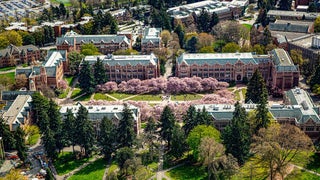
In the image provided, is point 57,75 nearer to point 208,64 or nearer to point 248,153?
point 208,64

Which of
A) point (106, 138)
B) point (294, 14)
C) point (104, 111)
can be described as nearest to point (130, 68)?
point (104, 111)

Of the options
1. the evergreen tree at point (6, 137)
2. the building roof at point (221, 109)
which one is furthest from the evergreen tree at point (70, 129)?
the building roof at point (221, 109)

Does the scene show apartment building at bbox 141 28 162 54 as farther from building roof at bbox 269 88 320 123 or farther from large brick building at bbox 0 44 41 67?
building roof at bbox 269 88 320 123

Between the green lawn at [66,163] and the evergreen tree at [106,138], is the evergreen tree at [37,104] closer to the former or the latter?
the green lawn at [66,163]

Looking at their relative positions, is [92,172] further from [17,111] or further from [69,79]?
[69,79]

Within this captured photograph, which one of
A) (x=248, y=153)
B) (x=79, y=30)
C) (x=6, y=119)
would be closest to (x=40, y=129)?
(x=6, y=119)

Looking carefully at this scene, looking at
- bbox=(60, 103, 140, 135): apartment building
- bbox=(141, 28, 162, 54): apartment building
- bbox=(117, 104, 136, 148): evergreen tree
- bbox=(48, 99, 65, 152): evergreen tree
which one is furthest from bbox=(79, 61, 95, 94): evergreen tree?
bbox=(117, 104, 136, 148): evergreen tree
